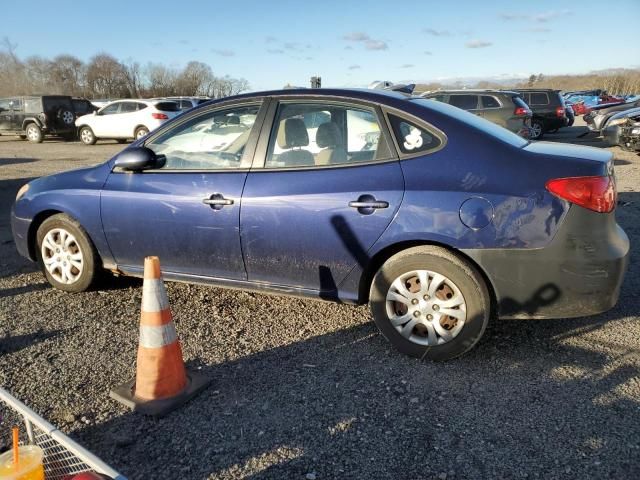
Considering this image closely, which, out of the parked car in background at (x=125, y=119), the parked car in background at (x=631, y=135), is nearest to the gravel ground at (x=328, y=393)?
the parked car in background at (x=631, y=135)

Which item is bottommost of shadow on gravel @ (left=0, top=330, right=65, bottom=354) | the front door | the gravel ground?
the gravel ground

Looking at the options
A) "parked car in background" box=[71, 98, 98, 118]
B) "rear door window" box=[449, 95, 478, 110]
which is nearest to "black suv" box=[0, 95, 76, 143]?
"parked car in background" box=[71, 98, 98, 118]

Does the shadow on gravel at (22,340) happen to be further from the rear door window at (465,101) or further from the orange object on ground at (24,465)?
the rear door window at (465,101)

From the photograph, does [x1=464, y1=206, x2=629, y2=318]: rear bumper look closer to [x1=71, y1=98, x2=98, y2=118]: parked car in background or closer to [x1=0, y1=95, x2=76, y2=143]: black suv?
[x1=0, y1=95, x2=76, y2=143]: black suv

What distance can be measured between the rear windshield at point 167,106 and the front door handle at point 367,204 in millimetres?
16433

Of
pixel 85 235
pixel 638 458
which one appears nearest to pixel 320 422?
pixel 638 458

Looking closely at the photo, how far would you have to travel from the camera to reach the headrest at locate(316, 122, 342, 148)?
339 cm

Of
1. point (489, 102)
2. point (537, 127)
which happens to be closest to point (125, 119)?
point (489, 102)

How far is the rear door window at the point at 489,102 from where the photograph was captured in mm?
13780

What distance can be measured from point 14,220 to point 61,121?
58.9ft

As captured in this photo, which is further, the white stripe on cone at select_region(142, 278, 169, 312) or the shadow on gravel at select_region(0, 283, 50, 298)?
the shadow on gravel at select_region(0, 283, 50, 298)

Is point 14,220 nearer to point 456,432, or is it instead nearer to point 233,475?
point 233,475

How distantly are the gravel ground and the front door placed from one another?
50 cm

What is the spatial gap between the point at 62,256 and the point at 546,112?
17.0 metres
